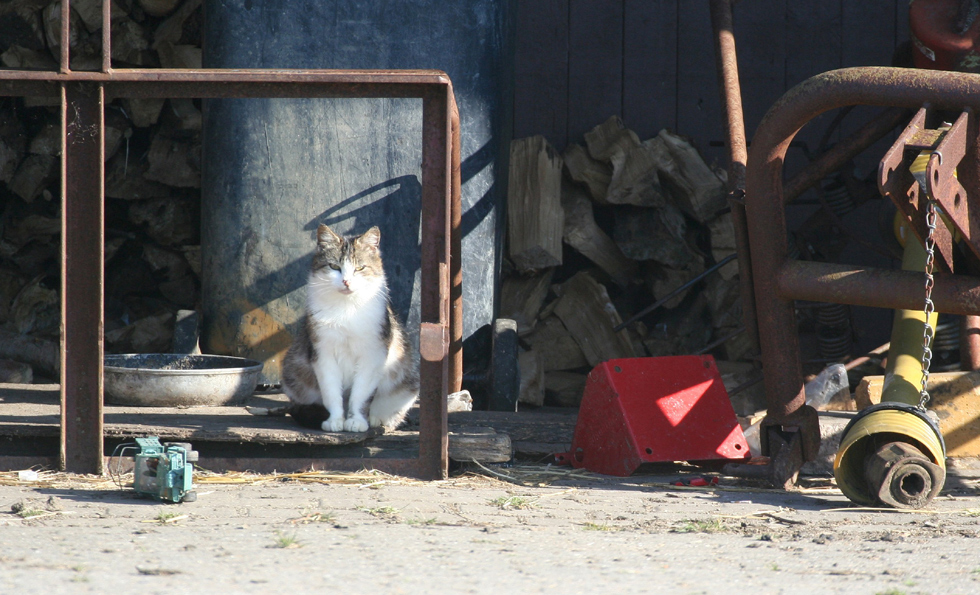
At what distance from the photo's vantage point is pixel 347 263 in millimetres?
3414

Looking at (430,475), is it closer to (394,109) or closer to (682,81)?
(394,109)

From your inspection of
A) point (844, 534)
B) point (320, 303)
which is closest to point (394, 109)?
point (320, 303)

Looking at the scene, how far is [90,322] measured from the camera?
3.06m

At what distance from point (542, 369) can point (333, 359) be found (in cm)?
175

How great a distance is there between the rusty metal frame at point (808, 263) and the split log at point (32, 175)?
3.74m

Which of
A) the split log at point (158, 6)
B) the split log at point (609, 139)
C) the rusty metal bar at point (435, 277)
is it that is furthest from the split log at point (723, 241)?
the split log at point (158, 6)

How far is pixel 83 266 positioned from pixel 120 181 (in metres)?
2.03

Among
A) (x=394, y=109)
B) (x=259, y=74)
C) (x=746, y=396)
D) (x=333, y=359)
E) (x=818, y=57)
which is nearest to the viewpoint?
(x=259, y=74)

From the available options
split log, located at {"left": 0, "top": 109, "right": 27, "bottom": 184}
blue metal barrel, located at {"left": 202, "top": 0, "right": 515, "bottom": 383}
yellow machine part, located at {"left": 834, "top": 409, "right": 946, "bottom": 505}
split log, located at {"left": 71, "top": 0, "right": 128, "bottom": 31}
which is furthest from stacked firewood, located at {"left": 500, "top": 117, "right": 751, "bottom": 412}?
split log, located at {"left": 0, "top": 109, "right": 27, "bottom": 184}

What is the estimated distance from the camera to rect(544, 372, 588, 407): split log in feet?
16.4

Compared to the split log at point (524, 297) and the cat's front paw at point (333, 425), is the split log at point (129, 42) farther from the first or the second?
the cat's front paw at point (333, 425)

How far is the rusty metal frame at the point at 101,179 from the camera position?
119 inches

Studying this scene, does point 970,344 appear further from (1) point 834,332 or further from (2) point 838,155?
(1) point 834,332

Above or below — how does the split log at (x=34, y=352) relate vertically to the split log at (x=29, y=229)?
below
